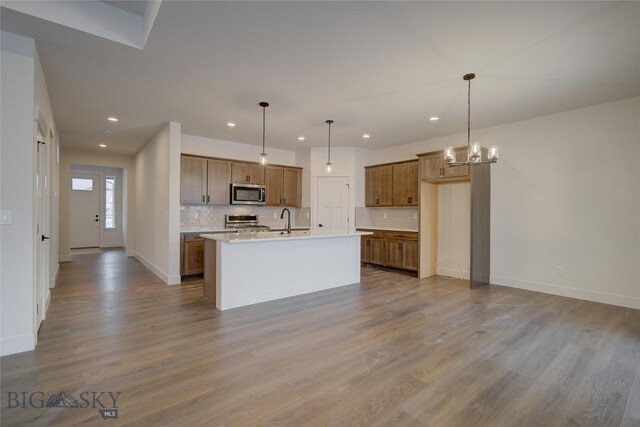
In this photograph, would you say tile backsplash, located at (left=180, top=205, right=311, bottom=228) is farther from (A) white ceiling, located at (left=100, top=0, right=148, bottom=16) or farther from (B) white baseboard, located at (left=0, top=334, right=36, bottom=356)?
(A) white ceiling, located at (left=100, top=0, right=148, bottom=16)

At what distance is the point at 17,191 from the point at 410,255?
18.4ft

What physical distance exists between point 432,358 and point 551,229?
3431mm

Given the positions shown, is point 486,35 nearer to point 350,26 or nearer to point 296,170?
point 350,26

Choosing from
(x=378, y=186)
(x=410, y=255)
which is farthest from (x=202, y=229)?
(x=410, y=255)

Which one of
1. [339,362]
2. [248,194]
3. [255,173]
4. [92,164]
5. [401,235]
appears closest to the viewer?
[339,362]

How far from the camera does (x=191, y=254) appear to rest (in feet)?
17.6

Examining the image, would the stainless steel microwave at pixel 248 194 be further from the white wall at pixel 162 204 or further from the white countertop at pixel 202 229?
the white wall at pixel 162 204

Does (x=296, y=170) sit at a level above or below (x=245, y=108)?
below

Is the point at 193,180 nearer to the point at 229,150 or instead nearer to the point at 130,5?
the point at 229,150

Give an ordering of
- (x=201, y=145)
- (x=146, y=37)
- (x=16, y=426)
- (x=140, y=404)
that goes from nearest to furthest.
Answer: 1. (x=16, y=426)
2. (x=140, y=404)
3. (x=146, y=37)
4. (x=201, y=145)

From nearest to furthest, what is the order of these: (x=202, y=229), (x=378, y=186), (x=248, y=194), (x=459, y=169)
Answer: (x=459, y=169) < (x=202, y=229) < (x=248, y=194) < (x=378, y=186)

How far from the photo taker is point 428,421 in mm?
1801

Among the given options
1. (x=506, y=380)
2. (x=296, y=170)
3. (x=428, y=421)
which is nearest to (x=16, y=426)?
(x=428, y=421)

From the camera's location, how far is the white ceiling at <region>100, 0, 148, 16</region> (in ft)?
8.41
